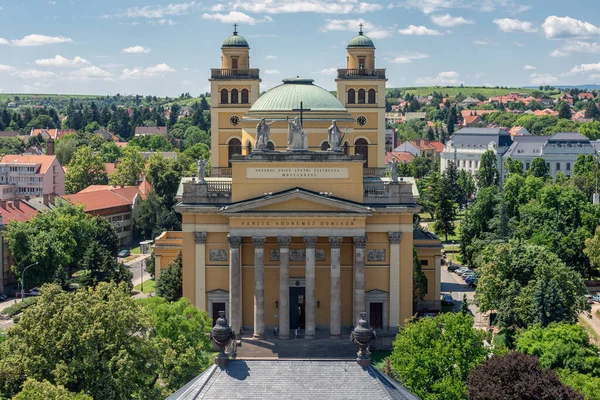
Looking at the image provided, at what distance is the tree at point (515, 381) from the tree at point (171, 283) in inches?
1312

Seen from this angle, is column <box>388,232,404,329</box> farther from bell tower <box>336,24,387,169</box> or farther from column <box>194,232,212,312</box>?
bell tower <box>336,24,387,169</box>

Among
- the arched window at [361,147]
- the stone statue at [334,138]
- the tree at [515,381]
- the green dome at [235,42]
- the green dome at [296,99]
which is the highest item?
the green dome at [235,42]

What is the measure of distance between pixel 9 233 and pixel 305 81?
118 ft

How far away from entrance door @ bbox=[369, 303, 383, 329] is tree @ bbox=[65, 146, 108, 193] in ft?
344

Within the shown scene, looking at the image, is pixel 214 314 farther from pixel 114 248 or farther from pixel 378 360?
pixel 114 248

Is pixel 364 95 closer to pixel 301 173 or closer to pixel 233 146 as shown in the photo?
pixel 233 146

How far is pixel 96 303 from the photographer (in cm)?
4981

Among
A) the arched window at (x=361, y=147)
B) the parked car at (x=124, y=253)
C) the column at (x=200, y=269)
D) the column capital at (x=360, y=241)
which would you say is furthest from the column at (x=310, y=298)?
the parked car at (x=124, y=253)

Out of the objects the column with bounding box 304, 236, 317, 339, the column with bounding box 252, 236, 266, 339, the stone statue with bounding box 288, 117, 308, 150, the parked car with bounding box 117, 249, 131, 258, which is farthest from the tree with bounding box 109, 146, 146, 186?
the column with bounding box 304, 236, 317, 339

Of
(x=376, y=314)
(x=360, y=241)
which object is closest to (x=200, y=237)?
(x=360, y=241)

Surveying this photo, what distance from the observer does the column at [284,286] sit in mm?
71062

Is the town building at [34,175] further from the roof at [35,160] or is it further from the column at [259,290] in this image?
the column at [259,290]

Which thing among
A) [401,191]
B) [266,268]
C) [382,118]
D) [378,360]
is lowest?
[378,360]

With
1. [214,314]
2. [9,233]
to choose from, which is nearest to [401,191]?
[214,314]
